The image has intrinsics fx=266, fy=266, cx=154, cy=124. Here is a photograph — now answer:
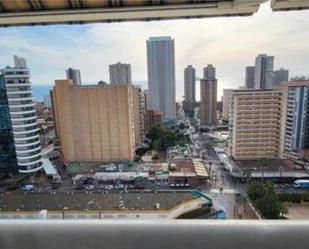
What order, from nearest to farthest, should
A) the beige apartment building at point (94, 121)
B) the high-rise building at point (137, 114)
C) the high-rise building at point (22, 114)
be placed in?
the high-rise building at point (22, 114) → the beige apartment building at point (94, 121) → the high-rise building at point (137, 114)

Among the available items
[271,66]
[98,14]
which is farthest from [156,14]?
[271,66]

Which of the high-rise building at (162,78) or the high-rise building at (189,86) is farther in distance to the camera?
the high-rise building at (189,86)

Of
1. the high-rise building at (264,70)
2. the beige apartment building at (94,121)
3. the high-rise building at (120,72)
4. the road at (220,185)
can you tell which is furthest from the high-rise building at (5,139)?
the high-rise building at (264,70)

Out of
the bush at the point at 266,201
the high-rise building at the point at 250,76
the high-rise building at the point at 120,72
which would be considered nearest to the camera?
the bush at the point at 266,201

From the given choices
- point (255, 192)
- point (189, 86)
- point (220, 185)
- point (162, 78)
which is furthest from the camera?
point (189, 86)

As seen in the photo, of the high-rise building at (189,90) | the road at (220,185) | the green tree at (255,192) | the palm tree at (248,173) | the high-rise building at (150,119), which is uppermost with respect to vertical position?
the high-rise building at (189,90)

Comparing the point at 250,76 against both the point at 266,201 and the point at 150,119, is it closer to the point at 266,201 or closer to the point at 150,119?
the point at 150,119

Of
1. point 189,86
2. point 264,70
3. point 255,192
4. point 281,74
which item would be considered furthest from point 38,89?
point 281,74

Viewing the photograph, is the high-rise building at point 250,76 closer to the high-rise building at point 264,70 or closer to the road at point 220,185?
the high-rise building at point 264,70
